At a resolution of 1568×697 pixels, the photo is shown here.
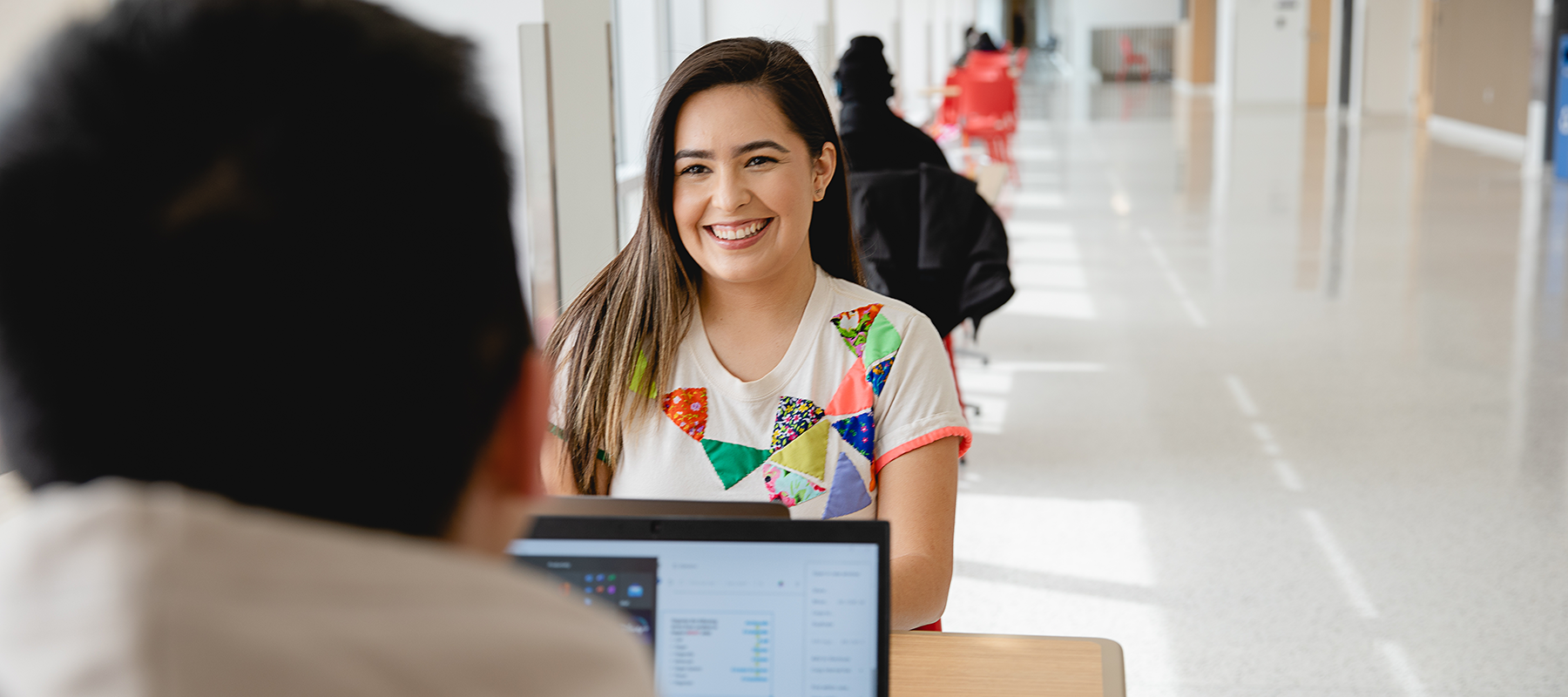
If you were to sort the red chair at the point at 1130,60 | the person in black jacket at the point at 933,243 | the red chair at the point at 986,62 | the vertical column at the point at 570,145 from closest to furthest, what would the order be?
the vertical column at the point at 570,145, the person in black jacket at the point at 933,243, the red chair at the point at 986,62, the red chair at the point at 1130,60

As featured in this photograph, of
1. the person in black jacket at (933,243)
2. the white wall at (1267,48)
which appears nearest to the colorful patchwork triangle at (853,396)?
the person in black jacket at (933,243)

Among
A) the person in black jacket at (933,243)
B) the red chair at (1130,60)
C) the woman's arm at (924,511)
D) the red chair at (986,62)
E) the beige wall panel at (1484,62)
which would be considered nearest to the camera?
the woman's arm at (924,511)

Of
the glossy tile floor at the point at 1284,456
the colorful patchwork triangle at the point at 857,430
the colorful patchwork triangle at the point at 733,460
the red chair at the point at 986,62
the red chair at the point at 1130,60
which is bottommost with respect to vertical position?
the glossy tile floor at the point at 1284,456

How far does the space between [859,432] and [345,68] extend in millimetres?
1188

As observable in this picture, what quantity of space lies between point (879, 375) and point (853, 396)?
4 cm

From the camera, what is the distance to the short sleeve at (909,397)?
4.88ft

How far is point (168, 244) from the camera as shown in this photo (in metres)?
0.31

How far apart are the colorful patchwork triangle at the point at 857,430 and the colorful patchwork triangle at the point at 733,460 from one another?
0.32 ft

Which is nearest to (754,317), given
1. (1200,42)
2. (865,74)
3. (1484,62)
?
(865,74)

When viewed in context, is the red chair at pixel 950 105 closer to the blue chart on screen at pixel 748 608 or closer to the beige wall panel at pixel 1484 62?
the beige wall panel at pixel 1484 62

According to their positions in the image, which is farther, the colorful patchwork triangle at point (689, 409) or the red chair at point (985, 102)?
the red chair at point (985, 102)

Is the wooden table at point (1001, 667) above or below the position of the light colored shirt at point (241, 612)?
below

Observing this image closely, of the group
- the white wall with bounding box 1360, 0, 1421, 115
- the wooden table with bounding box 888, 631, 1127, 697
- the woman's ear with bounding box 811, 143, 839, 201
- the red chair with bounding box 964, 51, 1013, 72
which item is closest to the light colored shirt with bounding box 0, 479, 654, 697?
the wooden table with bounding box 888, 631, 1127, 697

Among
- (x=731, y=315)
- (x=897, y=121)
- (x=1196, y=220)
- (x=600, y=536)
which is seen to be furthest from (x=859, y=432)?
(x=1196, y=220)
